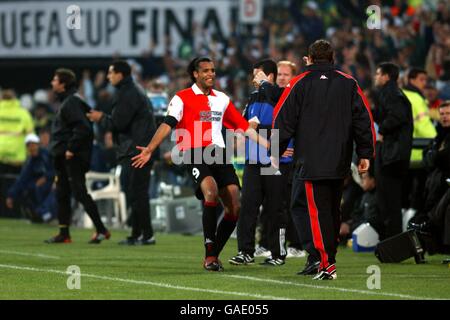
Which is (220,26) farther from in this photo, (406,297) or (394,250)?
(406,297)

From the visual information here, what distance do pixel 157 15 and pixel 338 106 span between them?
17.2m

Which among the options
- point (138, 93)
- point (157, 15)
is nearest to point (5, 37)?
point (157, 15)

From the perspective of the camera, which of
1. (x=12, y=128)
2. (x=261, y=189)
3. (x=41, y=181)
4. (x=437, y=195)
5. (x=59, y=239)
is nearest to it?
(x=261, y=189)

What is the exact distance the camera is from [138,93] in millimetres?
17125

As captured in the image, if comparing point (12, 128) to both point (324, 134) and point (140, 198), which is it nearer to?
point (140, 198)

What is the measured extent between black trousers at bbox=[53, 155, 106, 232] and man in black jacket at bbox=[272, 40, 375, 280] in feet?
18.7

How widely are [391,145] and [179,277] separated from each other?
161 inches

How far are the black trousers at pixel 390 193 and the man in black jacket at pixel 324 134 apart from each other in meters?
3.66

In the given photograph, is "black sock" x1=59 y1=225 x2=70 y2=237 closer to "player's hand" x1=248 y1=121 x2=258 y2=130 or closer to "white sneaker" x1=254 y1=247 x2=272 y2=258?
"white sneaker" x1=254 y1=247 x2=272 y2=258

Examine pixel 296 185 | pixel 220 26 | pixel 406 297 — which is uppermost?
pixel 220 26

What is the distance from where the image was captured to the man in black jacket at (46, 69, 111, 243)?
1716 cm

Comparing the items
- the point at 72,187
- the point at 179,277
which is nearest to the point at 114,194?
the point at 72,187

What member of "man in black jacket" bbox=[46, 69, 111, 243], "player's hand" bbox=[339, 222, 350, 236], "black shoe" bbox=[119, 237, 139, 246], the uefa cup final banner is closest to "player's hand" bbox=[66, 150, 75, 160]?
"man in black jacket" bbox=[46, 69, 111, 243]

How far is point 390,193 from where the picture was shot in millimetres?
15555
